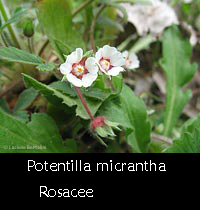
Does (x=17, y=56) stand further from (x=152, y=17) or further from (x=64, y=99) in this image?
(x=152, y=17)

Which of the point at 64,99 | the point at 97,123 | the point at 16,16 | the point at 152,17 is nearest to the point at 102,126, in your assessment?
the point at 97,123

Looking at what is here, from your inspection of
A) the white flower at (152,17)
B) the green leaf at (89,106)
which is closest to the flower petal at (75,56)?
the green leaf at (89,106)

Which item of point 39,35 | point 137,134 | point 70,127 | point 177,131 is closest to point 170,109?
point 177,131

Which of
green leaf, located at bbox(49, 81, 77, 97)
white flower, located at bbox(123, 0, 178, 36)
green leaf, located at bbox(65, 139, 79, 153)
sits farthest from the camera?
white flower, located at bbox(123, 0, 178, 36)

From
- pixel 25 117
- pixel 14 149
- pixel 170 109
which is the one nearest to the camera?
pixel 14 149

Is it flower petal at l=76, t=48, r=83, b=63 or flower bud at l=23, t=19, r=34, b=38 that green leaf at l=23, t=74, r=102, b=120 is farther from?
flower bud at l=23, t=19, r=34, b=38

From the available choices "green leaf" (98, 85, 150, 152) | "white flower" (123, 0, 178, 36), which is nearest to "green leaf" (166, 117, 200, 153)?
"green leaf" (98, 85, 150, 152)
